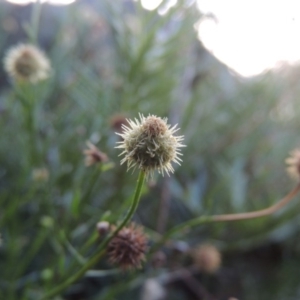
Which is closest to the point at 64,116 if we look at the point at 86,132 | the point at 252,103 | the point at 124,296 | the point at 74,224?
the point at 86,132

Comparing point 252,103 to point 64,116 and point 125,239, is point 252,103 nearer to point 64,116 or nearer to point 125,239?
point 64,116

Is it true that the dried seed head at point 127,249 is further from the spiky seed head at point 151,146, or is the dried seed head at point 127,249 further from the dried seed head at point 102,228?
the spiky seed head at point 151,146

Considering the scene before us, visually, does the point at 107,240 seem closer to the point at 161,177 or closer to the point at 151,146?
the point at 151,146

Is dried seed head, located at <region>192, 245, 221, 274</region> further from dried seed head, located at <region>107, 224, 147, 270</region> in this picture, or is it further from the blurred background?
dried seed head, located at <region>107, 224, 147, 270</region>

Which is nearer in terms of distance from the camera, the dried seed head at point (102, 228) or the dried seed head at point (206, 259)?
the dried seed head at point (102, 228)

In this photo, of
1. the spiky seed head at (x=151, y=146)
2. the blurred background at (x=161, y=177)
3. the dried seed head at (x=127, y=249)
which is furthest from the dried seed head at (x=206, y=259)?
the spiky seed head at (x=151, y=146)

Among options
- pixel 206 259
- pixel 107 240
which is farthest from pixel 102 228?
pixel 206 259
